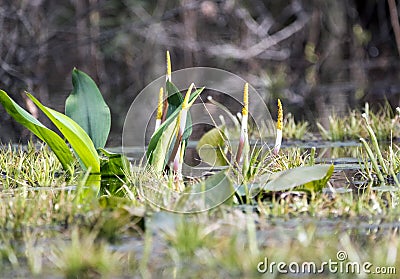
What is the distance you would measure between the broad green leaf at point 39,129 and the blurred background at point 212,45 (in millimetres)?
4013

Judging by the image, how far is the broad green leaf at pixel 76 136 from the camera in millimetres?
2215

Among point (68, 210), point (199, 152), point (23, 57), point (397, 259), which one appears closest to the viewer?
point (397, 259)

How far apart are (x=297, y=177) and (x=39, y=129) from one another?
2.85 feet

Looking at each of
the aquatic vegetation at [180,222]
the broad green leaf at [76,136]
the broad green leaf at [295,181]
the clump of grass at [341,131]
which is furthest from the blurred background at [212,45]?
the broad green leaf at [295,181]

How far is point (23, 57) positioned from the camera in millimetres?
6688

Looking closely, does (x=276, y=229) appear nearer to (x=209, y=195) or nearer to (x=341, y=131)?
(x=209, y=195)

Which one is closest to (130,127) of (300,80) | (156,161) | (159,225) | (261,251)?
(156,161)

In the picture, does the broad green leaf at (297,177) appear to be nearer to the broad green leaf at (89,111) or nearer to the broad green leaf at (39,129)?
the broad green leaf at (39,129)

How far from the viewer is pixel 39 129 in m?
2.35

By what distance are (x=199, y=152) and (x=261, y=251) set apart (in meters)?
1.52

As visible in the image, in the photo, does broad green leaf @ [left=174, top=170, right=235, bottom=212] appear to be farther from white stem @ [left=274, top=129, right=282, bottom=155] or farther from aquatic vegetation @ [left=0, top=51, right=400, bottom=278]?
white stem @ [left=274, top=129, right=282, bottom=155]

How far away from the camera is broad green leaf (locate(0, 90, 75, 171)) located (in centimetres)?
225

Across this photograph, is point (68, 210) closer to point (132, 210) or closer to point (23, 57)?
point (132, 210)

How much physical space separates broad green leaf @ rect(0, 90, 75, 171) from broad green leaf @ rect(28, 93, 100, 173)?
6cm
